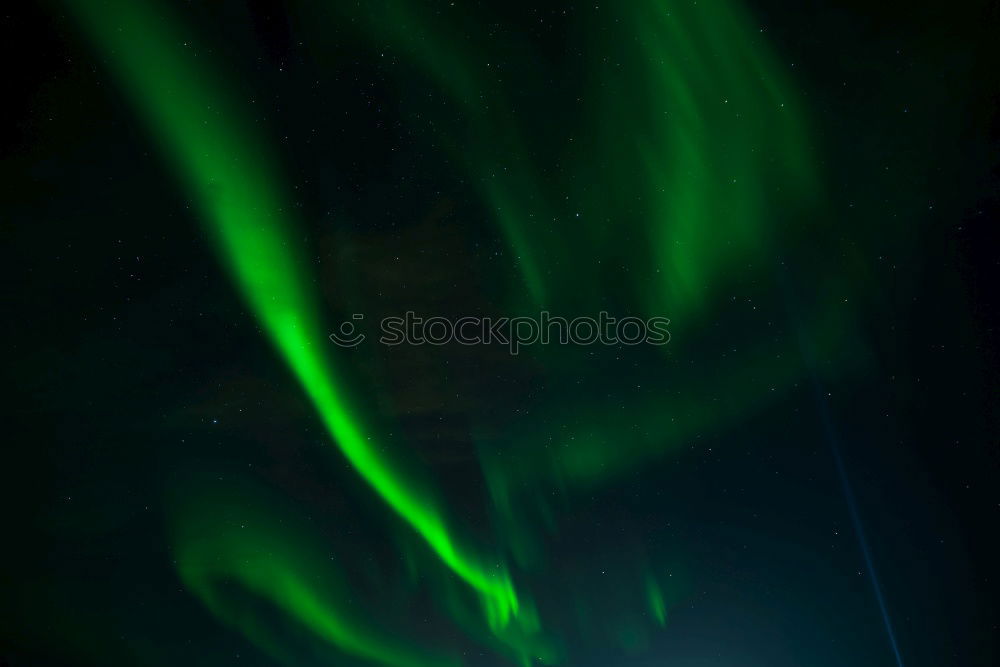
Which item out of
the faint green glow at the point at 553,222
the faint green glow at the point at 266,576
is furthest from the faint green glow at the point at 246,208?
the faint green glow at the point at 266,576

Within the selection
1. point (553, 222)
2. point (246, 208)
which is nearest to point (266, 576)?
point (246, 208)

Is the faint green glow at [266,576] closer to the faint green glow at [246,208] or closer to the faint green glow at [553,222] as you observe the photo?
the faint green glow at [553,222]

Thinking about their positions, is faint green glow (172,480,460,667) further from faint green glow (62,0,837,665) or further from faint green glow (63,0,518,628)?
faint green glow (63,0,518,628)

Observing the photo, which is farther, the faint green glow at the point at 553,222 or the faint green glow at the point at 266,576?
the faint green glow at the point at 266,576

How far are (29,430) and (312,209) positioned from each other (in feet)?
2.92

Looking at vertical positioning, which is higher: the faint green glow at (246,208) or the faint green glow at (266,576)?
the faint green glow at (246,208)

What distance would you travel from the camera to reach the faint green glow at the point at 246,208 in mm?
1381

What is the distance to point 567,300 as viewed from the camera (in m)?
1.49

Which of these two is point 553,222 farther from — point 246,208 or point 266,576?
point 266,576

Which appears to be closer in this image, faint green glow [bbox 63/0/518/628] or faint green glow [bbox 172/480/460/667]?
faint green glow [bbox 63/0/518/628]

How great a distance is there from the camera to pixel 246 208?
1.44 m

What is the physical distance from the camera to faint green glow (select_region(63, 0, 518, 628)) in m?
1.38

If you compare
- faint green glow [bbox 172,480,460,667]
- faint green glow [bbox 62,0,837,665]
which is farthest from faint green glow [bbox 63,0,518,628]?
faint green glow [bbox 172,480,460,667]

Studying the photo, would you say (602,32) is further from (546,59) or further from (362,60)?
(362,60)
